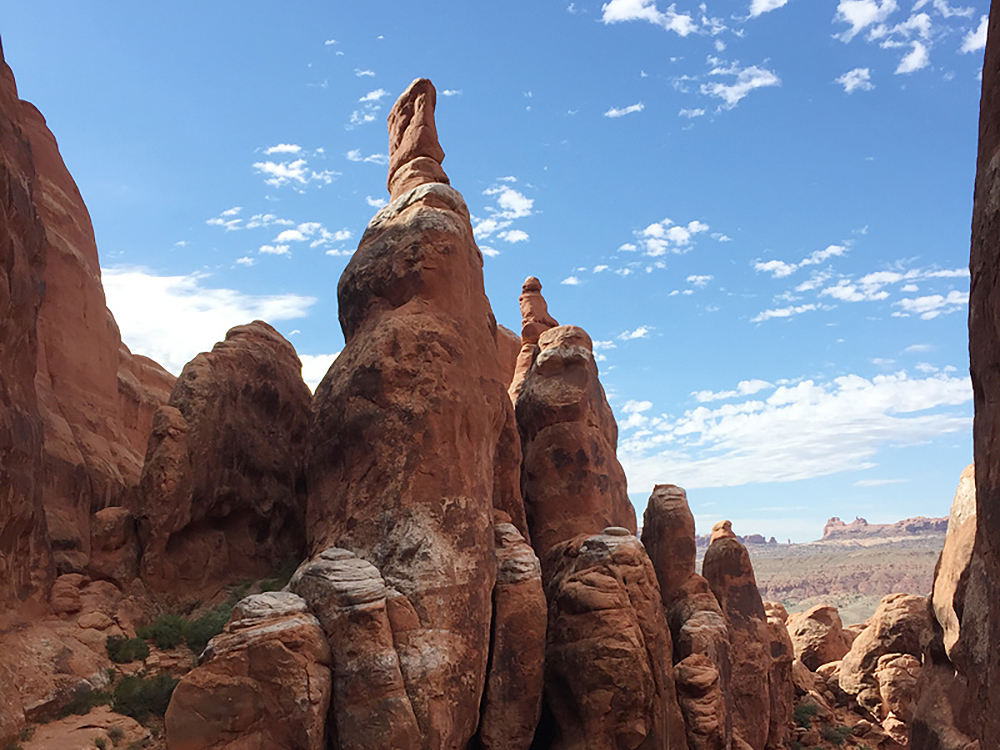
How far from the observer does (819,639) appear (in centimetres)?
3719

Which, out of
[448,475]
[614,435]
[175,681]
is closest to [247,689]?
[175,681]

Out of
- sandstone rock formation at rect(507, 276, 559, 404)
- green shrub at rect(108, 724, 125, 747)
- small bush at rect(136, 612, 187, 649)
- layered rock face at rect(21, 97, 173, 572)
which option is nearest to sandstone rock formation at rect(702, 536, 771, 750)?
sandstone rock formation at rect(507, 276, 559, 404)

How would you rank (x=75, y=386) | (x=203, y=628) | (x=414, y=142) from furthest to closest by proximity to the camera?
(x=75, y=386)
(x=414, y=142)
(x=203, y=628)

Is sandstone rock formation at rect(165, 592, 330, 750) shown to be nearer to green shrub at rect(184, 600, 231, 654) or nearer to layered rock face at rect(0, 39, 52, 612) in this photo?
green shrub at rect(184, 600, 231, 654)

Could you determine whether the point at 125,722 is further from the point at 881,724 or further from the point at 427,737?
the point at 881,724

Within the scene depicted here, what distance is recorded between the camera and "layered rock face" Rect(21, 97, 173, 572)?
63.0ft

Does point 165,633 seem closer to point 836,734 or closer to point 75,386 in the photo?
point 75,386

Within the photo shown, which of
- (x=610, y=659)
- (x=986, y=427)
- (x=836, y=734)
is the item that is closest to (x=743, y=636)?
(x=836, y=734)

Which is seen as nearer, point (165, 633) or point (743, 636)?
point (165, 633)

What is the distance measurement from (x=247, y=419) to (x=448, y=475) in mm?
7430

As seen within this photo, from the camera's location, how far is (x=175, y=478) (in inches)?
712

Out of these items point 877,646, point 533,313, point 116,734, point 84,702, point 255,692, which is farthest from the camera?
point 533,313

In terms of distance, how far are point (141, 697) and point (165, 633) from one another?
85.0 inches

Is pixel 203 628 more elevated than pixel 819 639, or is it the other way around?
pixel 203 628
